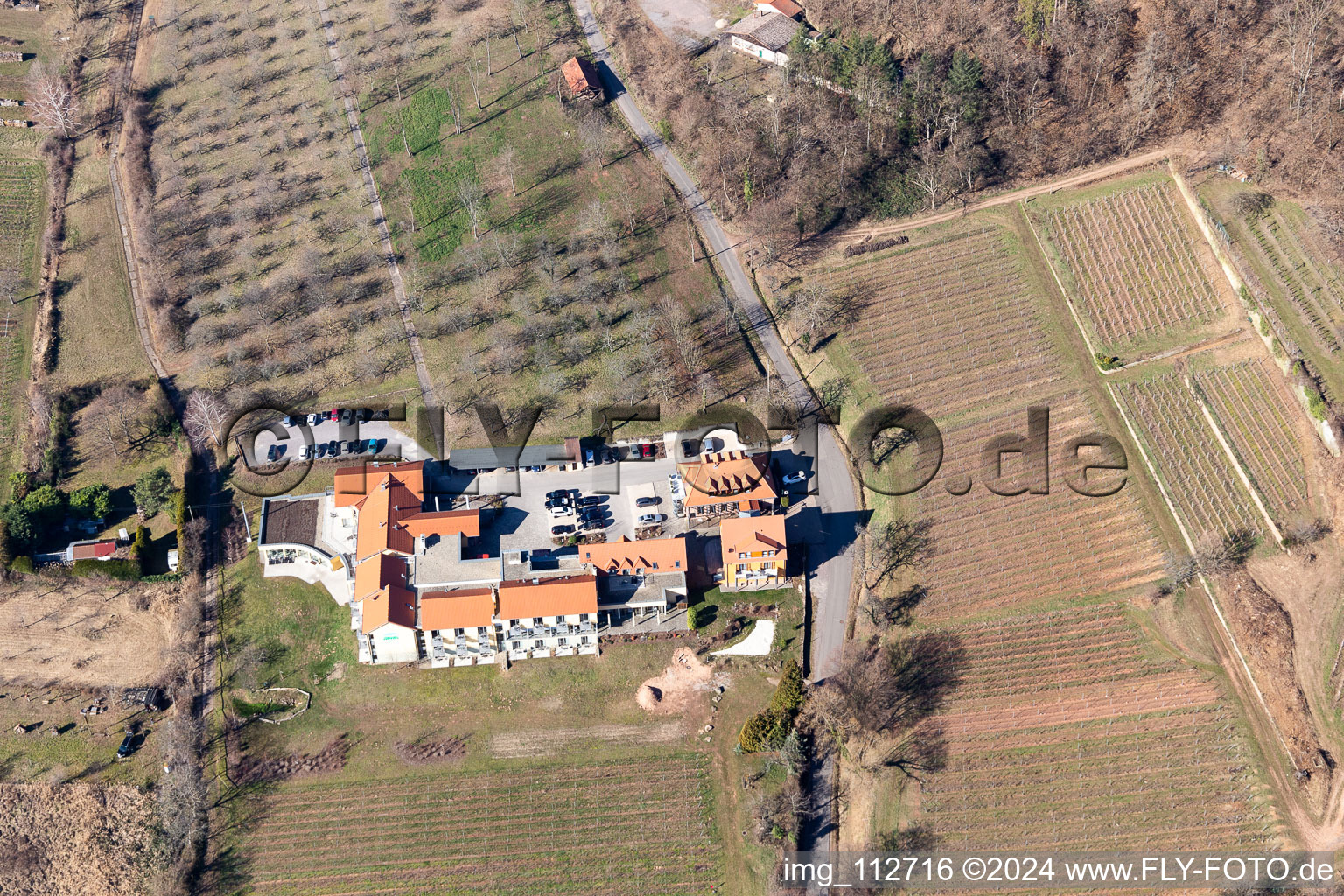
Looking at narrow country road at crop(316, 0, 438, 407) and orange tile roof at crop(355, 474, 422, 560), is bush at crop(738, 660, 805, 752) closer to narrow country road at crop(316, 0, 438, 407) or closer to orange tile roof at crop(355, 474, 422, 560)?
orange tile roof at crop(355, 474, 422, 560)

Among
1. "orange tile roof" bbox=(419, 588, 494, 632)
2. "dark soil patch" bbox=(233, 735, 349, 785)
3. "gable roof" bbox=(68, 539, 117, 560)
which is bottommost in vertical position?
"dark soil patch" bbox=(233, 735, 349, 785)

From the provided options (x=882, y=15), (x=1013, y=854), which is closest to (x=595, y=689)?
(x=1013, y=854)

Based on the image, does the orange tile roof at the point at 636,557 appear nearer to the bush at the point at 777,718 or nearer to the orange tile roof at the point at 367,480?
the bush at the point at 777,718

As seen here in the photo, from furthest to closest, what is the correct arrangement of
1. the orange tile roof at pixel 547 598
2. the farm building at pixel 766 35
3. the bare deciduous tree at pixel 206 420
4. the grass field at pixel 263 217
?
the farm building at pixel 766 35, the grass field at pixel 263 217, the bare deciduous tree at pixel 206 420, the orange tile roof at pixel 547 598

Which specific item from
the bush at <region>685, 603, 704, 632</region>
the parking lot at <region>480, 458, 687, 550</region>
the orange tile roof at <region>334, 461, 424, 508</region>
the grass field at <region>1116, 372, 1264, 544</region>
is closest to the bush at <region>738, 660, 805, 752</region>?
the bush at <region>685, 603, 704, 632</region>

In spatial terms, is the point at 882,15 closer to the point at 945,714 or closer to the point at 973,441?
the point at 973,441

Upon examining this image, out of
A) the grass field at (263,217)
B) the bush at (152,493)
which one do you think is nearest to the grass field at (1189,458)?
the grass field at (263,217)
